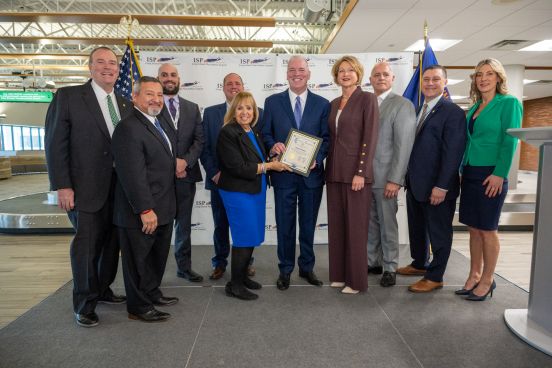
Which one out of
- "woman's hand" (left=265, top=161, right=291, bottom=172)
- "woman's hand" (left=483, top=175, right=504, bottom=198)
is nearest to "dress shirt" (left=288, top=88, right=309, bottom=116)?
"woman's hand" (left=265, top=161, right=291, bottom=172)

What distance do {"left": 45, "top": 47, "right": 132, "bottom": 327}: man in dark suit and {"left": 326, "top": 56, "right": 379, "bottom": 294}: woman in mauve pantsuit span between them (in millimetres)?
1701

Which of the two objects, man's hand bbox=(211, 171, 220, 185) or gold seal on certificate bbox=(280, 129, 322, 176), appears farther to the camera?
man's hand bbox=(211, 171, 220, 185)

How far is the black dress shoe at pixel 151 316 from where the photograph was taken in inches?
103

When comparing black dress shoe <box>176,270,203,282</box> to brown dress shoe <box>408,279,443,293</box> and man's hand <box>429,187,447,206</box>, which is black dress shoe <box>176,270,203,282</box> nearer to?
brown dress shoe <box>408,279,443,293</box>

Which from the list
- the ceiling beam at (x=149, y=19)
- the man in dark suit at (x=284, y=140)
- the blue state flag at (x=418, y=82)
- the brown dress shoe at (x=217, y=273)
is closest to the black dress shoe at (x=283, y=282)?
the man in dark suit at (x=284, y=140)

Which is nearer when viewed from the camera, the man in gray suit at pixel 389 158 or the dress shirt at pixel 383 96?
the man in gray suit at pixel 389 158

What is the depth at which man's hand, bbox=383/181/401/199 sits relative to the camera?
3.18 m

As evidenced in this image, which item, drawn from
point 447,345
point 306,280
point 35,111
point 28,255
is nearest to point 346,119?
point 306,280

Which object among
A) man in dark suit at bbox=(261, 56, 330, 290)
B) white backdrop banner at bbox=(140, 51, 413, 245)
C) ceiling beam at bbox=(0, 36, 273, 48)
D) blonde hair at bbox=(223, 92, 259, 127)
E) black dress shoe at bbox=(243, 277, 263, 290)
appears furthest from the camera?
ceiling beam at bbox=(0, 36, 273, 48)

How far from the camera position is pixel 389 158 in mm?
3213

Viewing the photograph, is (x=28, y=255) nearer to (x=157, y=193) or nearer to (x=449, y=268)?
(x=157, y=193)

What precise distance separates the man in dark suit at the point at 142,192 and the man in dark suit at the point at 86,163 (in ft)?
0.64

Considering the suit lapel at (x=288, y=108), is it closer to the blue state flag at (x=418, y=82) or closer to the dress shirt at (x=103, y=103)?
the dress shirt at (x=103, y=103)

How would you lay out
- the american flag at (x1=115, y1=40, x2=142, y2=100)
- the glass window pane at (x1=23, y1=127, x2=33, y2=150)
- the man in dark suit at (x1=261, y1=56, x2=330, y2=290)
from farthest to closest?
the glass window pane at (x1=23, y1=127, x2=33, y2=150), the american flag at (x1=115, y1=40, x2=142, y2=100), the man in dark suit at (x1=261, y1=56, x2=330, y2=290)
